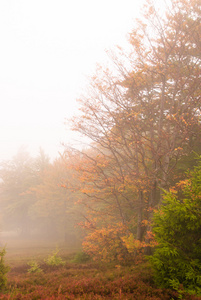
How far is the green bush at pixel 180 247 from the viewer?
427cm

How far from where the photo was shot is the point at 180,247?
4.67 meters

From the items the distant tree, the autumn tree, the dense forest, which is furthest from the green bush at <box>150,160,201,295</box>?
the distant tree

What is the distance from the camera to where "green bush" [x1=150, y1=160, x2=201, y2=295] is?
4270mm

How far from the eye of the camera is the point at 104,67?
9180 mm

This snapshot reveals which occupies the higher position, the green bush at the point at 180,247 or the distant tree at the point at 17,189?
the distant tree at the point at 17,189

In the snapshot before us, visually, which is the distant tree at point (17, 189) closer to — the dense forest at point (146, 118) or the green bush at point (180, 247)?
the dense forest at point (146, 118)

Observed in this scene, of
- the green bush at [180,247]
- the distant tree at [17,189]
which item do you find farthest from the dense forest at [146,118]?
the distant tree at [17,189]

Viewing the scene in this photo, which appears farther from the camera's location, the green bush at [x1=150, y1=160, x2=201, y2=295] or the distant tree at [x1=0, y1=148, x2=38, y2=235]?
the distant tree at [x1=0, y1=148, x2=38, y2=235]

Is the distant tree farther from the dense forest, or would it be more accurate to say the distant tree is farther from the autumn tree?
the autumn tree

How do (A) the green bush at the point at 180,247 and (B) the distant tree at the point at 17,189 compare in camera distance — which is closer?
(A) the green bush at the point at 180,247

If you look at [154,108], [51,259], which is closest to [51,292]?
[51,259]

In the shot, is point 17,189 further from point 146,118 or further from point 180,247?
point 180,247

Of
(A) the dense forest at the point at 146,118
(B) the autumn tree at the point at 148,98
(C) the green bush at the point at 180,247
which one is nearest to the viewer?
(C) the green bush at the point at 180,247

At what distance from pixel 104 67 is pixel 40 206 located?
22.9 meters
